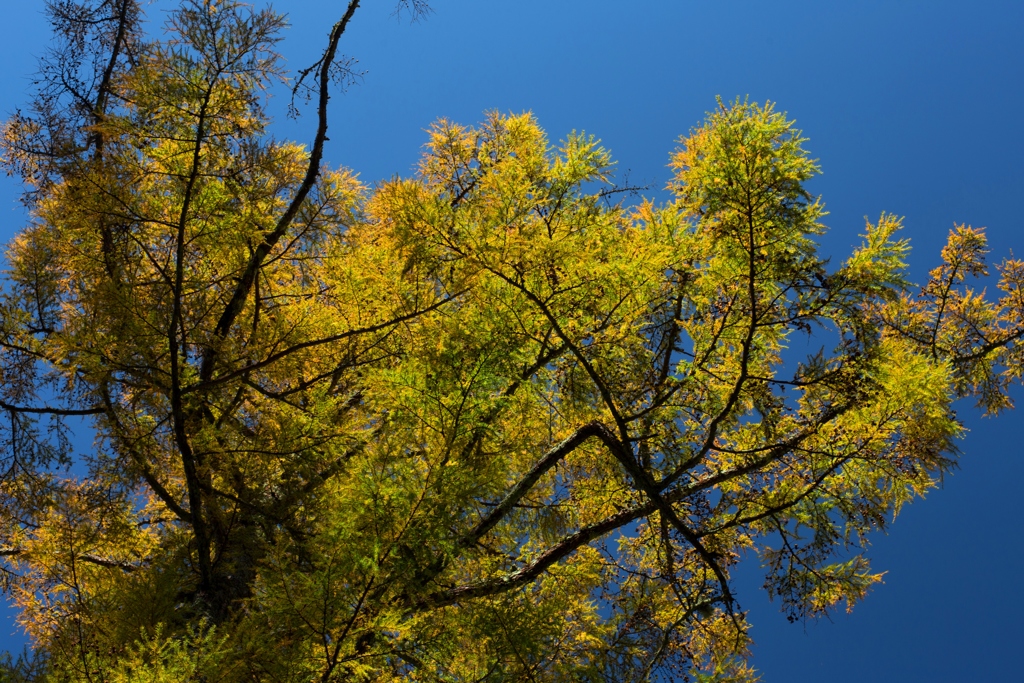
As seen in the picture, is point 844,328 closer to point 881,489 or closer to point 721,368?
point 721,368

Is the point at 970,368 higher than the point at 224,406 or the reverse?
higher

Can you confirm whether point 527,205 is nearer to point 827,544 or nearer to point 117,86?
point 827,544

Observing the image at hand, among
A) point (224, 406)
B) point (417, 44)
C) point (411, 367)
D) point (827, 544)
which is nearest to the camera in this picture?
point (411, 367)

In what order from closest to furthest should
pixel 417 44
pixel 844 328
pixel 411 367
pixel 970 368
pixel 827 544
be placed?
pixel 844 328 < pixel 411 367 < pixel 827 544 < pixel 970 368 < pixel 417 44

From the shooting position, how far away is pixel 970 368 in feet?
17.8

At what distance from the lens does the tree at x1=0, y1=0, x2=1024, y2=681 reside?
137 inches

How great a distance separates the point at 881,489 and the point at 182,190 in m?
4.28

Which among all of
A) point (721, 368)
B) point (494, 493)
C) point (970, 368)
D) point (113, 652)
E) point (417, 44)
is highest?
point (417, 44)

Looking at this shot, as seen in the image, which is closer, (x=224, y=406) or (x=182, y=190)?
(x=182, y=190)

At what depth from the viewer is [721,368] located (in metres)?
4.41

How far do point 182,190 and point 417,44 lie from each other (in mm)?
31804

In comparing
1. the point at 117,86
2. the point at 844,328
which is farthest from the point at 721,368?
the point at 117,86

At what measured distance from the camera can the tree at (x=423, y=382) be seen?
11.4 feet

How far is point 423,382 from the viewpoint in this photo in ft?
12.6
